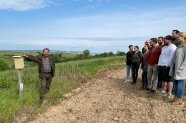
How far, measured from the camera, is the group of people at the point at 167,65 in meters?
11.2

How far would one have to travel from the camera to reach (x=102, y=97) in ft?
45.4

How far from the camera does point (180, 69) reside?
1118 centimetres

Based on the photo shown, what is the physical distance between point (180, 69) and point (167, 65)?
93cm

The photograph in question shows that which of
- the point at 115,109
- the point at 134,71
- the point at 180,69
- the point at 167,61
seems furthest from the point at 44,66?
the point at 180,69

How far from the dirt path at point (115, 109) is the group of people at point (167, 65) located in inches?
15.4

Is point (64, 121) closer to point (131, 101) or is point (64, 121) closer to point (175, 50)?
point (131, 101)

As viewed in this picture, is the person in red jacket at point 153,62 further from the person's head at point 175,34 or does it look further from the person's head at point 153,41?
the person's head at point 175,34

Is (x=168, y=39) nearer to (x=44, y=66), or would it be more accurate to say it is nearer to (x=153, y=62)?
(x=153, y=62)

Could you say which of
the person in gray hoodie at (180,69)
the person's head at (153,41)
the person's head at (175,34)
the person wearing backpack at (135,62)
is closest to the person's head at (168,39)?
the person's head at (175,34)

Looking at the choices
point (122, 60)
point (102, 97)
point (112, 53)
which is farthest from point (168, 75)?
point (112, 53)

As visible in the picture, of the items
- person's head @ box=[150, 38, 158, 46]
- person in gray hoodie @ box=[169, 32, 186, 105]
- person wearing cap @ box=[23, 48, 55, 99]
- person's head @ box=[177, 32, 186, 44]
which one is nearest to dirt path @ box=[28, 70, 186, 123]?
person in gray hoodie @ box=[169, 32, 186, 105]

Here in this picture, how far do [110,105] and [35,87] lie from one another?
470 cm

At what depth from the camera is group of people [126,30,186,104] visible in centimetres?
1117

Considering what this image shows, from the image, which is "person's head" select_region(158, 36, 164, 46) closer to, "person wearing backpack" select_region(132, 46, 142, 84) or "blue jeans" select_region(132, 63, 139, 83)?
"person wearing backpack" select_region(132, 46, 142, 84)
